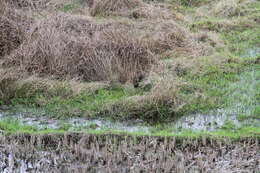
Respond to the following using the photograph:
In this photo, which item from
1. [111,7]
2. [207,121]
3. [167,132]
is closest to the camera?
[167,132]

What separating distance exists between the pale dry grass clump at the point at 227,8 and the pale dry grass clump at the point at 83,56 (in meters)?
3.67

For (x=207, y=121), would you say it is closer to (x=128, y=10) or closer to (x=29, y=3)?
(x=128, y=10)

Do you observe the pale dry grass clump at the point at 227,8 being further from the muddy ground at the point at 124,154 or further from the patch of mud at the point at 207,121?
the muddy ground at the point at 124,154

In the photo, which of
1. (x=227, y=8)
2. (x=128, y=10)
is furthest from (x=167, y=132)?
(x=227, y=8)

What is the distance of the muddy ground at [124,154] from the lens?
580cm

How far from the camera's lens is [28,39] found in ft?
29.7

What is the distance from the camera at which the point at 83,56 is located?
8609 mm

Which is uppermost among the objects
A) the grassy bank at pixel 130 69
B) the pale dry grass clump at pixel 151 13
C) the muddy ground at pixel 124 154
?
the pale dry grass clump at pixel 151 13

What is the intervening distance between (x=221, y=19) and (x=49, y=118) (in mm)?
5837

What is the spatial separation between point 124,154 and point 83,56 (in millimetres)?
3038

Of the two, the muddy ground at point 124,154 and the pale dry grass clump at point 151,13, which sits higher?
the pale dry grass clump at point 151,13

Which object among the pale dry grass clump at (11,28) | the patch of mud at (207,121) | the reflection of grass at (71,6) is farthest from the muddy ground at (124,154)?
the reflection of grass at (71,6)

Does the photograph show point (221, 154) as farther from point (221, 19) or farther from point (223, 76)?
point (221, 19)

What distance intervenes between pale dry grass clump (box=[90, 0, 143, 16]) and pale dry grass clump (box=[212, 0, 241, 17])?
6.47 ft
